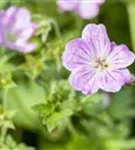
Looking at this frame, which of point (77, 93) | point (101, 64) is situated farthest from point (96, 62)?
point (77, 93)

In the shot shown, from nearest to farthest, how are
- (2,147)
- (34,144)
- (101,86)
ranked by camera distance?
(101,86) < (2,147) < (34,144)

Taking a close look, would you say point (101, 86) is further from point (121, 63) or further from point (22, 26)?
point (22, 26)

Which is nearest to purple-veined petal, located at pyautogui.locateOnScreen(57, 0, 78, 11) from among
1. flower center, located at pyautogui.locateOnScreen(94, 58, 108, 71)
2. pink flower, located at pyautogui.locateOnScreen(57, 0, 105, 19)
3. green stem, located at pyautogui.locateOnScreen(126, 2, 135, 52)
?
pink flower, located at pyautogui.locateOnScreen(57, 0, 105, 19)

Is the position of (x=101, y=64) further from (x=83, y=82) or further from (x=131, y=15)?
(x=131, y=15)

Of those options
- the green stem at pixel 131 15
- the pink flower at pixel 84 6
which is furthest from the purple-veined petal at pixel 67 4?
the green stem at pixel 131 15

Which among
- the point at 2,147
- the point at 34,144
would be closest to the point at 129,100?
the point at 34,144

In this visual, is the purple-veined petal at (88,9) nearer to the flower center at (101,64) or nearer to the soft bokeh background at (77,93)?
the soft bokeh background at (77,93)

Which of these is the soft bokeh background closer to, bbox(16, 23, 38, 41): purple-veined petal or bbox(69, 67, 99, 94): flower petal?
bbox(16, 23, 38, 41): purple-veined petal
